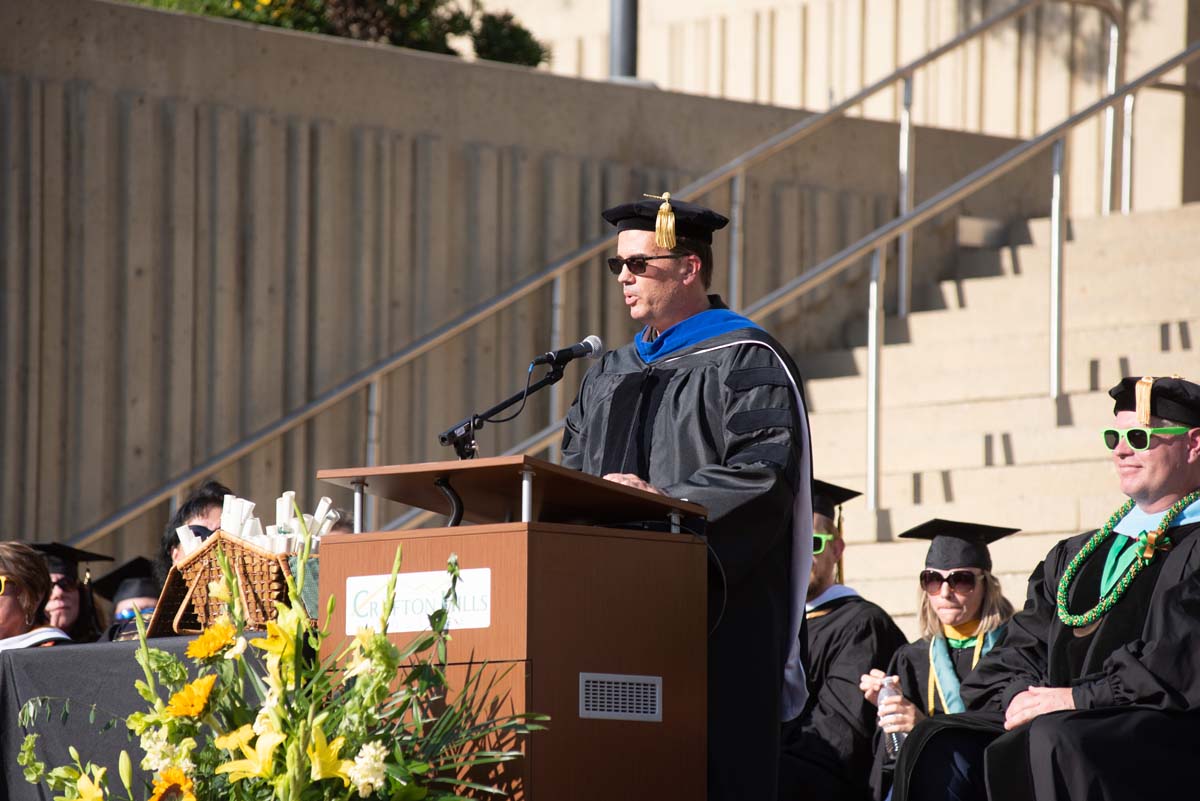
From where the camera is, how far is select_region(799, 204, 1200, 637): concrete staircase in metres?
7.07

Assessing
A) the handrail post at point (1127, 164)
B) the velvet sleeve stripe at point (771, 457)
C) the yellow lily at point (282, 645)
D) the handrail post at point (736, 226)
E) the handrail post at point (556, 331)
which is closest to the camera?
the yellow lily at point (282, 645)

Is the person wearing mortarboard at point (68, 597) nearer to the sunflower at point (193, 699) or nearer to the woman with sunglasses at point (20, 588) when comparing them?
the woman with sunglasses at point (20, 588)

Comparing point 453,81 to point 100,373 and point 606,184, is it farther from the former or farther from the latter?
point 100,373

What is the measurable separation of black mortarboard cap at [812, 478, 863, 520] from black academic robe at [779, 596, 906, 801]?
0.30 metres

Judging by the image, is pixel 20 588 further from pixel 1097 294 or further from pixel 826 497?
pixel 1097 294

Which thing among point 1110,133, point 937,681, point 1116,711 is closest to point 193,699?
point 1116,711

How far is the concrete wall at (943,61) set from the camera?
34.7ft

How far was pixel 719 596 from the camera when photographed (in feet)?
13.5

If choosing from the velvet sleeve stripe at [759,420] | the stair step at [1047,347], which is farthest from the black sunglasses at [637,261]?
the stair step at [1047,347]

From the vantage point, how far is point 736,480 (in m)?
4.11

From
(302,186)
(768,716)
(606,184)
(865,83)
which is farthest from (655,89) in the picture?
(768,716)

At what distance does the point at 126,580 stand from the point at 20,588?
152 centimetres

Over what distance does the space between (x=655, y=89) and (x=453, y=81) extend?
1083mm

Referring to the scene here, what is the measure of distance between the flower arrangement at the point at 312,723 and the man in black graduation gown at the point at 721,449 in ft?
2.12
